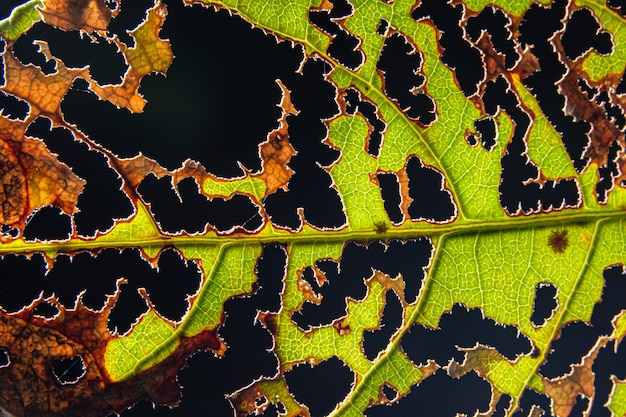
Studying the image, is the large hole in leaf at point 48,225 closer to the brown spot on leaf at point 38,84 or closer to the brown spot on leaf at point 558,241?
the brown spot on leaf at point 38,84

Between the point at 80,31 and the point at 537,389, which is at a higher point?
the point at 80,31

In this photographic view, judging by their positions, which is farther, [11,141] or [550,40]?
[550,40]

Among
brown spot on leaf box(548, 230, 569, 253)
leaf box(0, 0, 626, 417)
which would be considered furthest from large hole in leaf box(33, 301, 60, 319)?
brown spot on leaf box(548, 230, 569, 253)

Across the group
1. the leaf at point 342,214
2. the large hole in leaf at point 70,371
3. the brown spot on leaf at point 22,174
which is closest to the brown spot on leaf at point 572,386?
the leaf at point 342,214

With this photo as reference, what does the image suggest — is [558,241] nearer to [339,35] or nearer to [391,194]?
[391,194]

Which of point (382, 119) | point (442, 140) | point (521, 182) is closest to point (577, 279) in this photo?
point (521, 182)

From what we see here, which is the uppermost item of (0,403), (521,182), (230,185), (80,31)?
(521,182)

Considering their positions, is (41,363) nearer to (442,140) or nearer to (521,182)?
(442,140)
